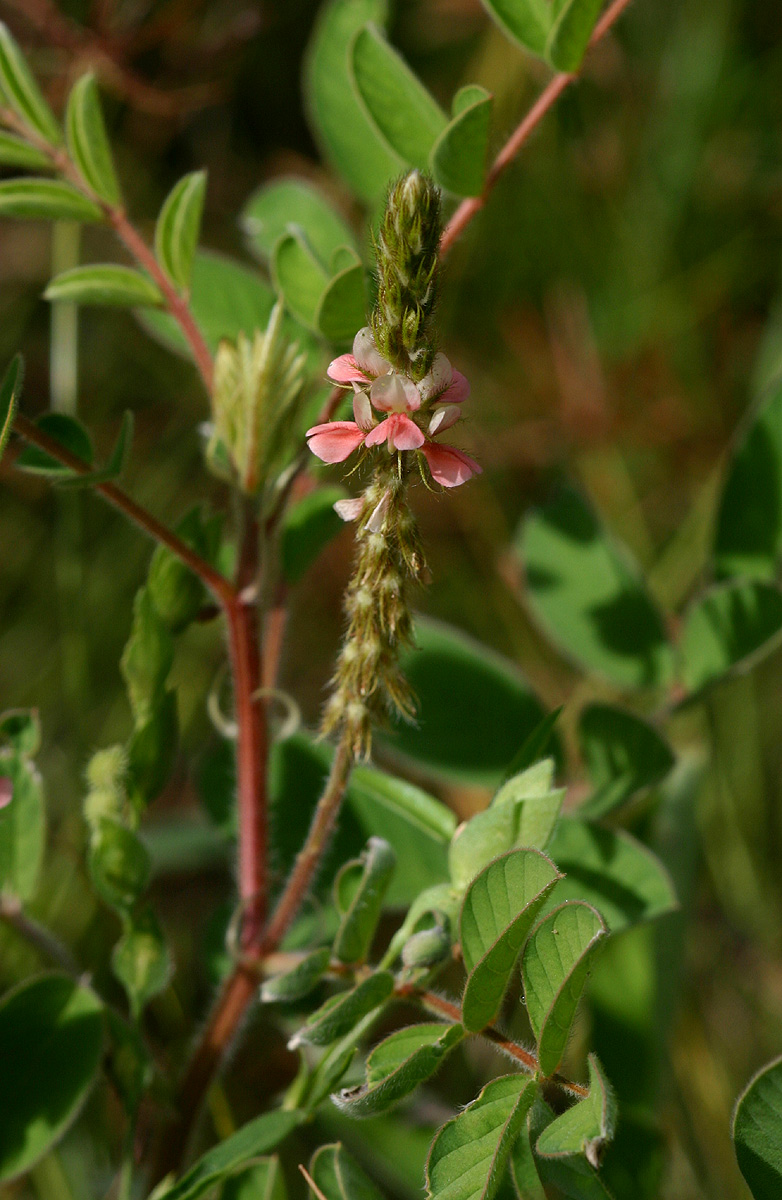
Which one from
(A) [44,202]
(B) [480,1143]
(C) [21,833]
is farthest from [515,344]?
(B) [480,1143]

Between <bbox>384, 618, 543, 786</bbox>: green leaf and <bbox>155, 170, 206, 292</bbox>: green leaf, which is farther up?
<bbox>155, 170, 206, 292</bbox>: green leaf

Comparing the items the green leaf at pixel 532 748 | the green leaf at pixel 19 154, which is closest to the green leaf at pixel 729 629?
the green leaf at pixel 532 748

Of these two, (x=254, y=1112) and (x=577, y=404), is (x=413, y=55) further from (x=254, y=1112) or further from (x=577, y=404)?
(x=254, y=1112)

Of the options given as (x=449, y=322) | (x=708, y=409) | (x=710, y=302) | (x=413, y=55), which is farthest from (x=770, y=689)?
(x=413, y=55)

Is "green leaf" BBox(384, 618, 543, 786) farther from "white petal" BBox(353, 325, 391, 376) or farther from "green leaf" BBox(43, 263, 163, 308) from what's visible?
"white petal" BBox(353, 325, 391, 376)

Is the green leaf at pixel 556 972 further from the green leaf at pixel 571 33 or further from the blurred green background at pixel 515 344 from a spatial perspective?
the blurred green background at pixel 515 344

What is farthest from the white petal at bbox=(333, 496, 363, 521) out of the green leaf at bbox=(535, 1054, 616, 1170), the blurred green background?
the blurred green background

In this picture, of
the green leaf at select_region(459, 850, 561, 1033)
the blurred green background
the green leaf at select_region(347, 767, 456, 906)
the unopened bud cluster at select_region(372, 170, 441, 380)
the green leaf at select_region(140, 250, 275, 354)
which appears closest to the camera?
the unopened bud cluster at select_region(372, 170, 441, 380)

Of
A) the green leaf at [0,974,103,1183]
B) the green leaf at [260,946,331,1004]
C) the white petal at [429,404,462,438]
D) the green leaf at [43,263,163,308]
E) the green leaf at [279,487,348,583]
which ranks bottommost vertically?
the green leaf at [0,974,103,1183]
